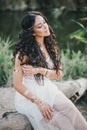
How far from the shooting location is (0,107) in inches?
186

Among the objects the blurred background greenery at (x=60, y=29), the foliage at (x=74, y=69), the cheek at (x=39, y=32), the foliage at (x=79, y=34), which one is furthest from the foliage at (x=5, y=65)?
the cheek at (x=39, y=32)

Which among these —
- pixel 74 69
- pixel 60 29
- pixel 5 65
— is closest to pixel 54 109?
pixel 5 65

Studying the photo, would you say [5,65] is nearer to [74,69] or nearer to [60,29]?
[74,69]

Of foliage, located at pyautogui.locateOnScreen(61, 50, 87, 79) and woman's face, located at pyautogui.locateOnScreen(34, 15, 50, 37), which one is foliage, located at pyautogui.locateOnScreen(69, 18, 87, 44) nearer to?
foliage, located at pyautogui.locateOnScreen(61, 50, 87, 79)

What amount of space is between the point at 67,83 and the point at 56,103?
5.28 ft

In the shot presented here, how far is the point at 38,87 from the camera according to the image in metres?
3.66

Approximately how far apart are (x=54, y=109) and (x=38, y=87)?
0.72 feet

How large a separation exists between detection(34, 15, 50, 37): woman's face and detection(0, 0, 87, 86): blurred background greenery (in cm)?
194

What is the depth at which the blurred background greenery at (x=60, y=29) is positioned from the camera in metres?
5.93

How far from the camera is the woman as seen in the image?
3566 millimetres

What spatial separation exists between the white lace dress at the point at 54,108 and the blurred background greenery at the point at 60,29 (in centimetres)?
191

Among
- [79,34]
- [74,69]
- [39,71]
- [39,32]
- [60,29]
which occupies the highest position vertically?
[39,32]

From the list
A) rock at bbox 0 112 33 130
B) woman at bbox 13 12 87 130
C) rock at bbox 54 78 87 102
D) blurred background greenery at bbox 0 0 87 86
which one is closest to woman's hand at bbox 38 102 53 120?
woman at bbox 13 12 87 130

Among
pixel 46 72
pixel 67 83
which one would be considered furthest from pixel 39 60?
pixel 67 83
